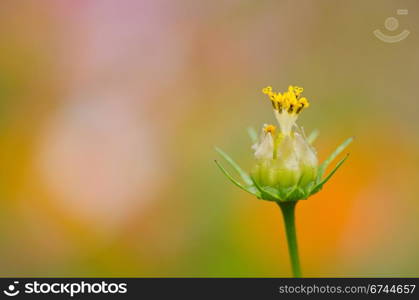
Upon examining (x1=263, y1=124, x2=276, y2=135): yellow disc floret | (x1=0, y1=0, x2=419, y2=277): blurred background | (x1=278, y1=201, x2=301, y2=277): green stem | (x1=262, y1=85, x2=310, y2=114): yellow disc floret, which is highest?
(x1=0, y1=0, x2=419, y2=277): blurred background

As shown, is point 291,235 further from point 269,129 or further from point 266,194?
point 269,129

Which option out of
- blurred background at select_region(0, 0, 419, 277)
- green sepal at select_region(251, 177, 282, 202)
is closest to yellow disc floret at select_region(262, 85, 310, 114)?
green sepal at select_region(251, 177, 282, 202)

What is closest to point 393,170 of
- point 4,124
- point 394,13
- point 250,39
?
point 394,13

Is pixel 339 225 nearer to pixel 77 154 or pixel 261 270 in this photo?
pixel 261 270

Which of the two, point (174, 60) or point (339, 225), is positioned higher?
point (174, 60)

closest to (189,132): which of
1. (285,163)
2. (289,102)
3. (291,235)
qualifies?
(289,102)

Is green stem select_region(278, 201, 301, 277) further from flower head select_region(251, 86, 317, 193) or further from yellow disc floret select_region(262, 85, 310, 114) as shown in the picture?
yellow disc floret select_region(262, 85, 310, 114)
